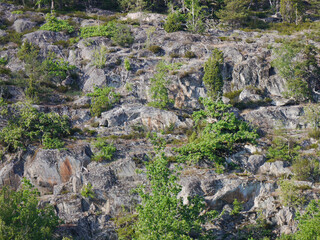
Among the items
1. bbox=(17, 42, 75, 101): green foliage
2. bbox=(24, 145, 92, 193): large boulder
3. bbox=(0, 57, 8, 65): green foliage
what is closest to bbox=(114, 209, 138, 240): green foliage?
bbox=(24, 145, 92, 193): large boulder

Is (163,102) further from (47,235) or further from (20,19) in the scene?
(20,19)

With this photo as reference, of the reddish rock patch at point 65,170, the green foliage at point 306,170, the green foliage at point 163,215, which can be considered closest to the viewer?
the green foliage at point 163,215

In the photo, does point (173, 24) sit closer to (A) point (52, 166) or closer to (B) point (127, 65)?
(B) point (127, 65)

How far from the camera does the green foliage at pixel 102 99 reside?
35219 mm

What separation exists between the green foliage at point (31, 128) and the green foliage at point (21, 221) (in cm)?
826

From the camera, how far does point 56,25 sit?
51125 mm

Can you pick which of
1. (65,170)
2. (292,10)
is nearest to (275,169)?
(65,170)

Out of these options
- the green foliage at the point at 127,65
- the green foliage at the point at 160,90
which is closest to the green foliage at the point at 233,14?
the green foliage at the point at 127,65

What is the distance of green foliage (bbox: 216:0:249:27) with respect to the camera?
55.7 metres

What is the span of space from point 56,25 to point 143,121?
1007 inches

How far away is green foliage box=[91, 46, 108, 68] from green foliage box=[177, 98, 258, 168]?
1320 centimetres

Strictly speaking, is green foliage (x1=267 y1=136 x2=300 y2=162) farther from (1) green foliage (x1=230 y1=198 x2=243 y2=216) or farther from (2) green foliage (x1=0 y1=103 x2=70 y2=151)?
(2) green foliage (x1=0 y1=103 x2=70 y2=151)

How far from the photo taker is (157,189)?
21.9 meters

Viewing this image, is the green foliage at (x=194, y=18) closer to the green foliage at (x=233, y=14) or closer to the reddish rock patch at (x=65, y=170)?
the green foliage at (x=233, y=14)
